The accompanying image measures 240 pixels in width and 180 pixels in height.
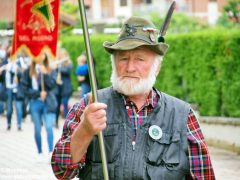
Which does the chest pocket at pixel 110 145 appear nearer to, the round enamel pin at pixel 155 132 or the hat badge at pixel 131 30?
the round enamel pin at pixel 155 132

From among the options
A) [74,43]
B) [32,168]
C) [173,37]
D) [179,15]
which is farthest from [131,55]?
[179,15]

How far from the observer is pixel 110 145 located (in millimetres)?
4531

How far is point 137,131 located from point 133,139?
6 cm

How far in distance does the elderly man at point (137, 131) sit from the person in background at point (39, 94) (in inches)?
337

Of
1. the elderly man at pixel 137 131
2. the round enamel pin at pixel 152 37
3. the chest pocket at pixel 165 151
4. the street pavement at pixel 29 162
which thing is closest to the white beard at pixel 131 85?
the elderly man at pixel 137 131

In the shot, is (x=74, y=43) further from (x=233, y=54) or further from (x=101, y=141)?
(x=101, y=141)

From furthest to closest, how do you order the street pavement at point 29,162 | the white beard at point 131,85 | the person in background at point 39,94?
the person in background at point 39,94 → the street pavement at point 29,162 → the white beard at point 131,85

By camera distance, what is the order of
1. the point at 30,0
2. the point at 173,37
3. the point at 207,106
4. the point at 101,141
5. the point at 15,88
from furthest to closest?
the point at 15,88 < the point at 173,37 < the point at 207,106 < the point at 30,0 < the point at 101,141

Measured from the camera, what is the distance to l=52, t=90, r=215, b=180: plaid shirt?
4508 millimetres

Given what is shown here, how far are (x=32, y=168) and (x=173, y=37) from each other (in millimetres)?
5970

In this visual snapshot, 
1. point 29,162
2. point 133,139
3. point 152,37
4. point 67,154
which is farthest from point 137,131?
point 29,162

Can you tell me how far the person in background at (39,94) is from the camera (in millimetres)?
13266

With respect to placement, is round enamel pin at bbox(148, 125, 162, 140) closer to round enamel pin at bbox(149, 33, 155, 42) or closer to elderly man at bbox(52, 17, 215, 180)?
elderly man at bbox(52, 17, 215, 180)

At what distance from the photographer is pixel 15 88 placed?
19641mm
